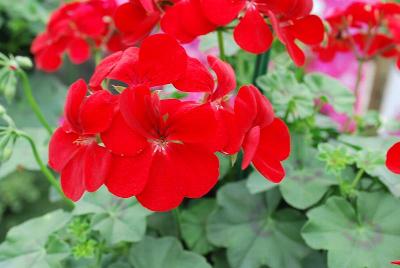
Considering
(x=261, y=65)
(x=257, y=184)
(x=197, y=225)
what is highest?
(x=261, y=65)

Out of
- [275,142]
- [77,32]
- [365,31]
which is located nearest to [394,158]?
[275,142]

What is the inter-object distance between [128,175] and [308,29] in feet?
1.19

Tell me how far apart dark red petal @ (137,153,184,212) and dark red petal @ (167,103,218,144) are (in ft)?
0.14

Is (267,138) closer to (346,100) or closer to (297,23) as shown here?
(297,23)

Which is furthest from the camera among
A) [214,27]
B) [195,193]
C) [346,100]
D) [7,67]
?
[346,100]

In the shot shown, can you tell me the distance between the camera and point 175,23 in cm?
73

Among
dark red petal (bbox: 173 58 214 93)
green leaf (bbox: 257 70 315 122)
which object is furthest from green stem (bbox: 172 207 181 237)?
dark red petal (bbox: 173 58 214 93)

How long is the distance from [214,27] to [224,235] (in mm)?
355

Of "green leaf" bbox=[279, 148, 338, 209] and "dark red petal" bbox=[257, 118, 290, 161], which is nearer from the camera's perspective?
"dark red petal" bbox=[257, 118, 290, 161]

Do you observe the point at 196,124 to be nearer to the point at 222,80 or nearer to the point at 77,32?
the point at 222,80

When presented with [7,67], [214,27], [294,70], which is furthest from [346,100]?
[7,67]

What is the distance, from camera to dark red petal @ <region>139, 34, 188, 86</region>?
599mm

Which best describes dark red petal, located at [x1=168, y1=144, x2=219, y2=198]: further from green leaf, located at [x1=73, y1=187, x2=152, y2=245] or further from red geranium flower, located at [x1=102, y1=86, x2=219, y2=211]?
green leaf, located at [x1=73, y1=187, x2=152, y2=245]

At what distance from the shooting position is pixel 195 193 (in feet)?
2.02
